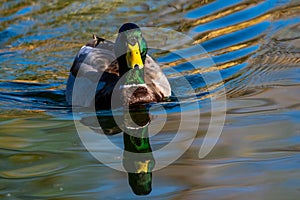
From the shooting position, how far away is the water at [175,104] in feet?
16.9

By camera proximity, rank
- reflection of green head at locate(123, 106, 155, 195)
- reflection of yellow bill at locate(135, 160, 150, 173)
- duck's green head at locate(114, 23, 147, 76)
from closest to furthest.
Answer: reflection of green head at locate(123, 106, 155, 195) → reflection of yellow bill at locate(135, 160, 150, 173) → duck's green head at locate(114, 23, 147, 76)

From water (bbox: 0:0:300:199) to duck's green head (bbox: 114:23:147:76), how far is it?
0.57 metres

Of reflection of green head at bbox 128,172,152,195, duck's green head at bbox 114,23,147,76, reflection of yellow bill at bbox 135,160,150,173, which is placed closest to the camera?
reflection of green head at bbox 128,172,152,195

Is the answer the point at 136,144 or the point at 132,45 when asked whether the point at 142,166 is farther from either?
the point at 132,45

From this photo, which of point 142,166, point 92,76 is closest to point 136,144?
point 142,166

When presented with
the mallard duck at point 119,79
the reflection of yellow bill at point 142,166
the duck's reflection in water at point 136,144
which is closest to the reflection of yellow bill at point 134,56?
the mallard duck at point 119,79

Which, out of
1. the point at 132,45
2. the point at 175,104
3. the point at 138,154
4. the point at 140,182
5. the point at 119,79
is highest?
the point at 132,45

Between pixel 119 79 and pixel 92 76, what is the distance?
0.31 metres

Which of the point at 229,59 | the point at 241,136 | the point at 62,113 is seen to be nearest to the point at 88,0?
the point at 229,59

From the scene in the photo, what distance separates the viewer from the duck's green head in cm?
724

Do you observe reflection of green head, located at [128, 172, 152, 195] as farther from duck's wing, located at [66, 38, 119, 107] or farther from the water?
duck's wing, located at [66, 38, 119, 107]

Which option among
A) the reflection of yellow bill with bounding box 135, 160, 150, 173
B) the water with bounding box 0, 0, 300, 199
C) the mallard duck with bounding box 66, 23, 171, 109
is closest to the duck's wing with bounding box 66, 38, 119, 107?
the mallard duck with bounding box 66, 23, 171, 109

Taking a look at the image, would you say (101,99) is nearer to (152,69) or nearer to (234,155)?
(152,69)

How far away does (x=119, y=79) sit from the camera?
7785 millimetres
